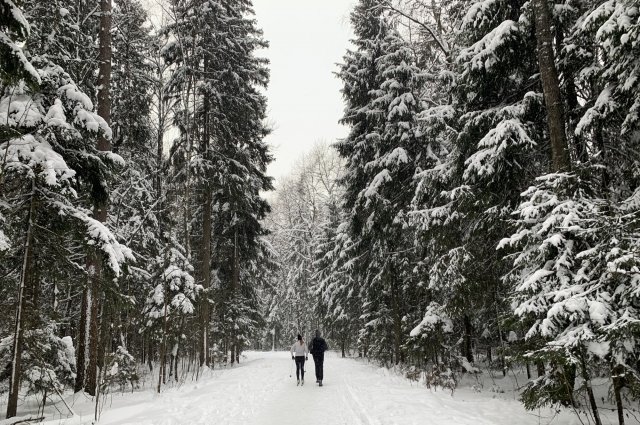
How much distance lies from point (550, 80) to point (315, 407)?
27.9ft

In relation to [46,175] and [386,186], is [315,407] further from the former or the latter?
[386,186]

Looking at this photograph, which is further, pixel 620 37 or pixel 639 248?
pixel 620 37

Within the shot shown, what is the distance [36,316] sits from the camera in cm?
768

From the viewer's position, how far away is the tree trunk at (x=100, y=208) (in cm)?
985

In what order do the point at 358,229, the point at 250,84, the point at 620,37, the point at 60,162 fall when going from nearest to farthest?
the point at 620,37
the point at 60,162
the point at 358,229
the point at 250,84

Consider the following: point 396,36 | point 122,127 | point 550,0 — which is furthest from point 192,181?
point 550,0

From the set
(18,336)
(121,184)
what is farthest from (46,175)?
(121,184)

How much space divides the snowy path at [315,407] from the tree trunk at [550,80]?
5155 mm

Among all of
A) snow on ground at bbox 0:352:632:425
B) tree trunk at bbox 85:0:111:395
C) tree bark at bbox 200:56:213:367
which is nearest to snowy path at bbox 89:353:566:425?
snow on ground at bbox 0:352:632:425

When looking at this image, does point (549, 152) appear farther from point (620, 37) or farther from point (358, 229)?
point (358, 229)

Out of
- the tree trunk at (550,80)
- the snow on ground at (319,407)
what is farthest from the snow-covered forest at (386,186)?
the snow on ground at (319,407)

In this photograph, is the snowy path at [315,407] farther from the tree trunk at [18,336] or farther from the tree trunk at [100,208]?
the tree trunk at [18,336]

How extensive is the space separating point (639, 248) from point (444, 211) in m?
5.70

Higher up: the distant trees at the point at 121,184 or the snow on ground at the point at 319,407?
the distant trees at the point at 121,184
